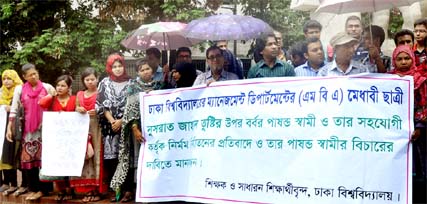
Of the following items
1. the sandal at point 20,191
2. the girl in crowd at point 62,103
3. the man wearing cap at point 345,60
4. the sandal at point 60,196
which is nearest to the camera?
the man wearing cap at point 345,60

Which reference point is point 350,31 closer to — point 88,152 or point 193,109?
point 193,109

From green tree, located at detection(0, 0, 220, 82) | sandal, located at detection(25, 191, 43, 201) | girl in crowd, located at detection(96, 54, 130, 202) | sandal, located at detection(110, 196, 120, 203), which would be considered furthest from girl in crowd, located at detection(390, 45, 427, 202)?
green tree, located at detection(0, 0, 220, 82)

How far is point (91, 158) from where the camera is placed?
5.72 m

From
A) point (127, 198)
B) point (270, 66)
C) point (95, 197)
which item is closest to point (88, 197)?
point (95, 197)

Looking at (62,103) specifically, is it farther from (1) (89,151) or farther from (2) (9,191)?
(2) (9,191)

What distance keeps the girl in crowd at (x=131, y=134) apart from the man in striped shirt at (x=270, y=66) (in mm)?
933

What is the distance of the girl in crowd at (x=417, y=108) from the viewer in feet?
13.8

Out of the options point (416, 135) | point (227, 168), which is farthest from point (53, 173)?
point (416, 135)

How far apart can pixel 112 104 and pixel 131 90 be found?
0.91 feet

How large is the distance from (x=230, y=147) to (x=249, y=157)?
0.63 feet

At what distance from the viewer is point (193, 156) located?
4887mm

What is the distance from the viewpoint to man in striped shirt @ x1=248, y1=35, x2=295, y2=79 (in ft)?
16.3

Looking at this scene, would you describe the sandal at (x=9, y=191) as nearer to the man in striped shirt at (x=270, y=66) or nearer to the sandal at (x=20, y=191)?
the sandal at (x=20, y=191)

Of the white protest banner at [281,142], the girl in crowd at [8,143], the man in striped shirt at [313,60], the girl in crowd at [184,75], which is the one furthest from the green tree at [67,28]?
the white protest banner at [281,142]
